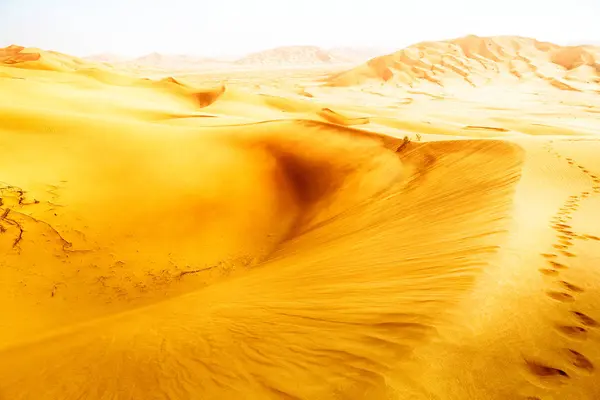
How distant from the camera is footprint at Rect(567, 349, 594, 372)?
189 centimetres

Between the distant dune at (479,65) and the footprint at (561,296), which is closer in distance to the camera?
the footprint at (561,296)

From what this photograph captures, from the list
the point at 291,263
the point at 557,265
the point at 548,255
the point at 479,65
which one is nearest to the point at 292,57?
the point at 479,65

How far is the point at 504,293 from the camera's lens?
8.04ft

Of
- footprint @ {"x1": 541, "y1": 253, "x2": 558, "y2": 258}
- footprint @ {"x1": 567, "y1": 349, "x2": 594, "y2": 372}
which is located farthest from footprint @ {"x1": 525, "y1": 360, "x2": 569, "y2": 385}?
footprint @ {"x1": 541, "y1": 253, "x2": 558, "y2": 258}

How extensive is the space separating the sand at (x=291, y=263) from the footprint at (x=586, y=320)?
0.01 meters

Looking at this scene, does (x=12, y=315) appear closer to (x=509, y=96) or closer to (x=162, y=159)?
(x=162, y=159)

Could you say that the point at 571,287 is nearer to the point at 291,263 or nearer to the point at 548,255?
the point at 548,255

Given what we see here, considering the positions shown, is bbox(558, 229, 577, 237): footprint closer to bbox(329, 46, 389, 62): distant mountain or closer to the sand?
the sand

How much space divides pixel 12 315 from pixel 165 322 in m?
2.22

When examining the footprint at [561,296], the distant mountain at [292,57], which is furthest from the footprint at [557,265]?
the distant mountain at [292,57]

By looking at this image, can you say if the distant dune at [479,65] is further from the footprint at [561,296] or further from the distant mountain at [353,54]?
the distant mountain at [353,54]

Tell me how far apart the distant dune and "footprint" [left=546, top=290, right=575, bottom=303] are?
40144mm

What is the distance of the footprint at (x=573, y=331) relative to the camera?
2.10m

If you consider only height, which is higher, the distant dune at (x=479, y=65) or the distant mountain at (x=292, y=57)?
the distant mountain at (x=292, y=57)
